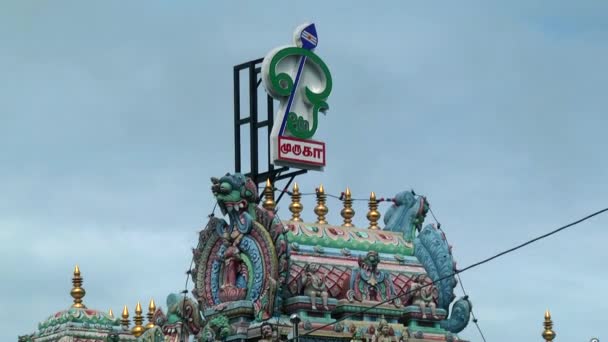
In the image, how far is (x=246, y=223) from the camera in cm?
5781

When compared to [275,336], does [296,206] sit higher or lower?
higher

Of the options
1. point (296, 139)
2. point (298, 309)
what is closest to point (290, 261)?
point (298, 309)

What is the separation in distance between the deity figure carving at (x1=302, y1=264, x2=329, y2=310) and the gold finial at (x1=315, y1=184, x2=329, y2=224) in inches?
124

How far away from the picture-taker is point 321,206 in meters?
59.8

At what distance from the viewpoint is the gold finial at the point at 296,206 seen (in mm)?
59153

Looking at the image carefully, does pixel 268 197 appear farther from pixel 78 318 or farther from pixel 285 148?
pixel 78 318

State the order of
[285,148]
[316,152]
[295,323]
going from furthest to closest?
1. [316,152]
2. [285,148]
3. [295,323]

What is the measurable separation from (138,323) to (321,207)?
9622 millimetres

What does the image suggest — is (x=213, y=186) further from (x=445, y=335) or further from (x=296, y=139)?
(x=445, y=335)

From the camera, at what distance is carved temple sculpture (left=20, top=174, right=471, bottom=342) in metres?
56.5

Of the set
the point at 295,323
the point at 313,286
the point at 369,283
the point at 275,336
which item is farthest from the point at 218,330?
the point at 295,323

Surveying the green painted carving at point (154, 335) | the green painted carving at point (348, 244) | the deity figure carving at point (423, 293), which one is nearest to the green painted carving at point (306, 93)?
the green painted carving at point (348, 244)

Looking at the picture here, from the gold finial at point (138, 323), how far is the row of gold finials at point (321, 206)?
8.37 metres

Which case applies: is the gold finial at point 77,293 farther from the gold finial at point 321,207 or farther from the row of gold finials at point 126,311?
the gold finial at point 321,207
